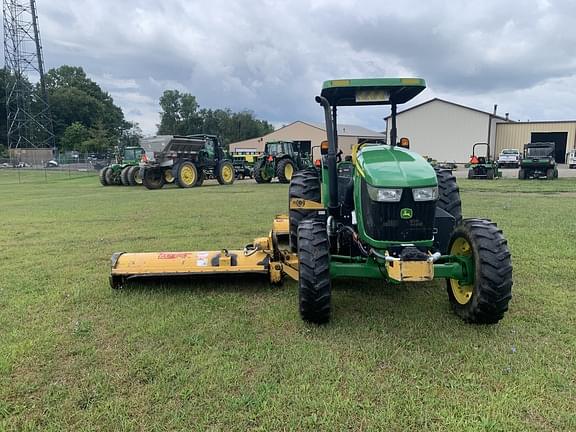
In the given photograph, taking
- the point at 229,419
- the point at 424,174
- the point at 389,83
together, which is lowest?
the point at 229,419

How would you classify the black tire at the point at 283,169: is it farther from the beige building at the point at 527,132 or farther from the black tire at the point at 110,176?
the beige building at the point at 527,132

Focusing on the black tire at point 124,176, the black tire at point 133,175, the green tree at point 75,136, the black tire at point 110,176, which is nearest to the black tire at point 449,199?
the black tire at point 133,175

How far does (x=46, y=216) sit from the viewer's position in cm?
1085

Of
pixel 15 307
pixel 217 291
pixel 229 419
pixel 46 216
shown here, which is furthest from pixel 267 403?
pixel 46 216

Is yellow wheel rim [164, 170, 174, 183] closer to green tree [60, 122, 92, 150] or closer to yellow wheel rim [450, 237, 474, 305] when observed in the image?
yellow wheel rim [450, 237, 474, 305]

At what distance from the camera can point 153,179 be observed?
65.1ft

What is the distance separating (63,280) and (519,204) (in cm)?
1100

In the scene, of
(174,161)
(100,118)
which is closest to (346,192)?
(174,161)

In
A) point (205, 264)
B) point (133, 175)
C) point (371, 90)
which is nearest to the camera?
point (205, 264)

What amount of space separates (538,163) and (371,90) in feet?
72.8

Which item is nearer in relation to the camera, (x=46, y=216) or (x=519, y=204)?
(x=46, y=216)

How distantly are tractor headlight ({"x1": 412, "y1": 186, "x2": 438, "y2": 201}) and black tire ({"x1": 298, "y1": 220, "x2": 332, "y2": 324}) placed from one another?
855mm

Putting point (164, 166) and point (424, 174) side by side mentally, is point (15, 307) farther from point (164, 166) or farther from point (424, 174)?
point (164, 166)

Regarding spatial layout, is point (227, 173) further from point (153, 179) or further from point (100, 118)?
point (100, 118)
